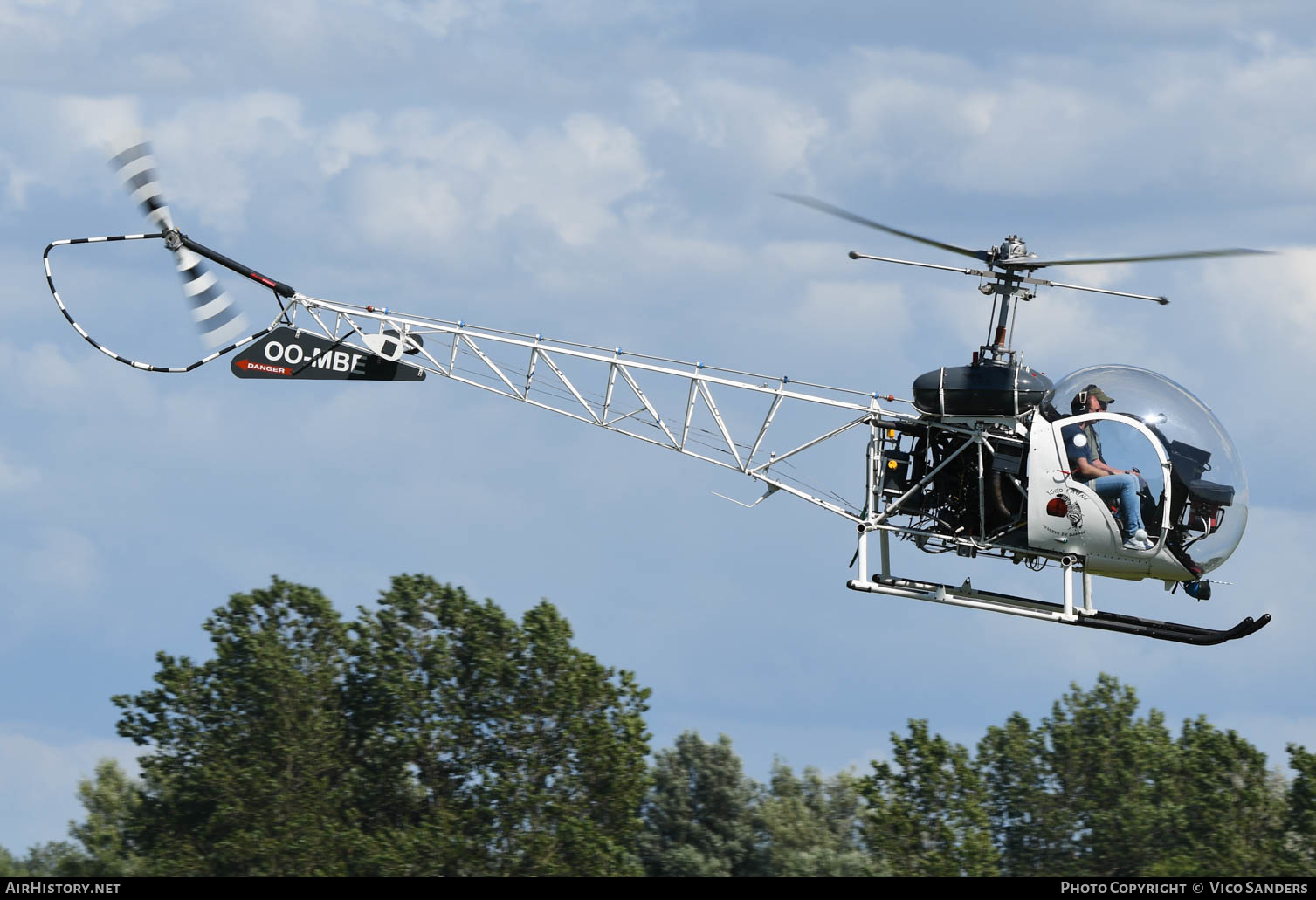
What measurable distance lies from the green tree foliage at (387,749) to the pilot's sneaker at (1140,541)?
1922 centimetres

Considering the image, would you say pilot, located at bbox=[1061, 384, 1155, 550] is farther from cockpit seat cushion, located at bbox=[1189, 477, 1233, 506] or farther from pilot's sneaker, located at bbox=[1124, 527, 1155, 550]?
cockpit seat cushion, located at bbox=[1189, 477, 1233, 506]

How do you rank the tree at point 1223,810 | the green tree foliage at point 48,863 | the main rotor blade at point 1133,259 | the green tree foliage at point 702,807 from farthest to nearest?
the green tree foliage at point 702,807 < the tree at point 1223,810 < the green tree foliage at point 48,863 < the main rotor blade at point 1133,259

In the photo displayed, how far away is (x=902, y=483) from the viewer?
25.4 metres

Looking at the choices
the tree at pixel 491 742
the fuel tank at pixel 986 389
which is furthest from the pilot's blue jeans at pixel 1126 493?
the tree at pixel 491 742

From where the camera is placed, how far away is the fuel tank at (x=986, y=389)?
2427cm

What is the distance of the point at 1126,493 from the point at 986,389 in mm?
2399

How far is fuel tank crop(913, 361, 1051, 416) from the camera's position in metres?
24.3

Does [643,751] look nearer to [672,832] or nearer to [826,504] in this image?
[672,832]

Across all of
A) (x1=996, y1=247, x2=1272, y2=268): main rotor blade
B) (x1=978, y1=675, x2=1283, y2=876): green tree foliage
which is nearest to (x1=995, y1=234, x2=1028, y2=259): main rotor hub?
(x1=996, y1=247, x2=1272, y2=268): main rotor blade

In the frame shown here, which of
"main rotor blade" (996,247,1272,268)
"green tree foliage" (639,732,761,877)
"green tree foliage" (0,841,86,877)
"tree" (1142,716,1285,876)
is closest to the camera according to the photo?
"main rotor blade" (996,247,1272,268)

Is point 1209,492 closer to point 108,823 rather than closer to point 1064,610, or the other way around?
point 1064,610

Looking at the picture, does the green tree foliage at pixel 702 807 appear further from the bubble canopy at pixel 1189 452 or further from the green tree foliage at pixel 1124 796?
the bubble canopy at pixel 1189 452

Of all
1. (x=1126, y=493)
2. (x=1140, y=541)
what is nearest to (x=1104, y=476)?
(x=1126, y=493)

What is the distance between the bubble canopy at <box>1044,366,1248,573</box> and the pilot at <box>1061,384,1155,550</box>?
14 cm
